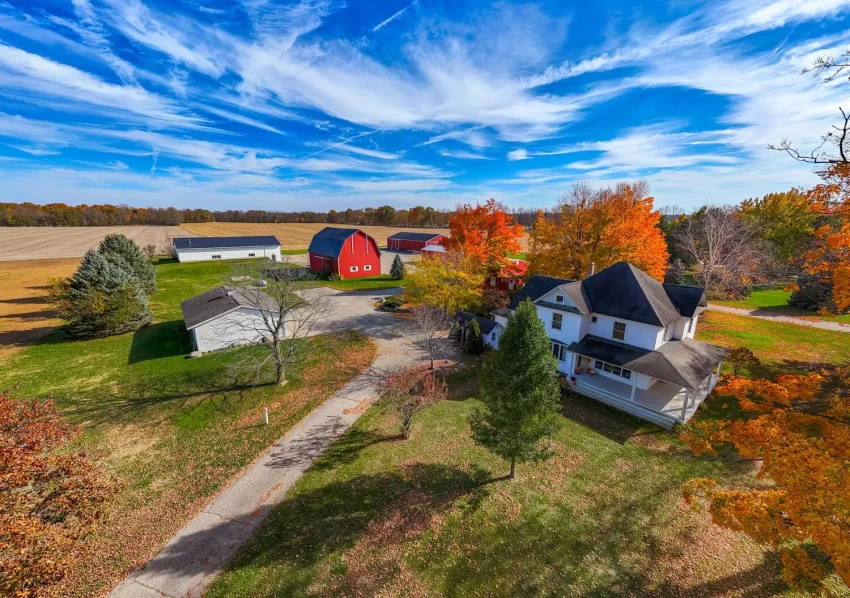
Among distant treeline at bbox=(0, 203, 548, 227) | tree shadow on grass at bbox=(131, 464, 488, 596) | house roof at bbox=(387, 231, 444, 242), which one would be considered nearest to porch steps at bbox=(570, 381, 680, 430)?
tree shadow on grass at bbox=(131, 464, 488, 596)

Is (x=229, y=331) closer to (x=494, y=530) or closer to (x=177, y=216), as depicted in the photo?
(x=494, y=530)

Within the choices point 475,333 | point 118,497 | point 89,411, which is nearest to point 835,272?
point 475,333

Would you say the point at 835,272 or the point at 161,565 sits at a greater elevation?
the point at 835,272

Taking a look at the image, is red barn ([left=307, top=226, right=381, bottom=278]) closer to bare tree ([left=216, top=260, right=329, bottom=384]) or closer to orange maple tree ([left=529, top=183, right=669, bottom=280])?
bare tree ([left=216, top=260, right=329, bottom=384])

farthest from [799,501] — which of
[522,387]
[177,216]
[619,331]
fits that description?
→ [177,216]

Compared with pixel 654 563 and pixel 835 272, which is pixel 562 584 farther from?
pixel 835 272
